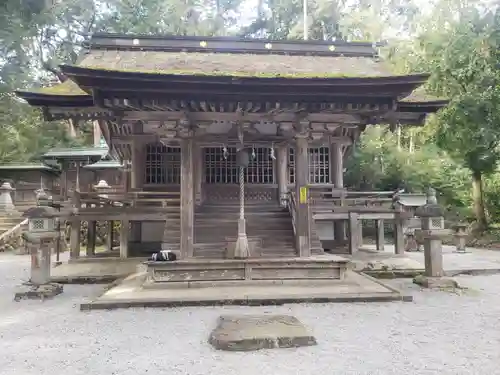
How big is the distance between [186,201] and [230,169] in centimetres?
457

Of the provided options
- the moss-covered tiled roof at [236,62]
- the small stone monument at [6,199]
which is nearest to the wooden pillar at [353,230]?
the moss-covered tiled roof at [236,62]

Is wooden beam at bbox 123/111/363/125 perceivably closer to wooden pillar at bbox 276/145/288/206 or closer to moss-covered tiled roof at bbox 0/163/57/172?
wooden pillar at bbox 276/145/288/206

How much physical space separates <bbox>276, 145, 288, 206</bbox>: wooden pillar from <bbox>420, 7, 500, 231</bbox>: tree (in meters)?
8.47

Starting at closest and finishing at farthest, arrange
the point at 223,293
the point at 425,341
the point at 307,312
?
the point at 425,341
the point at 307,312
the point at 223,293

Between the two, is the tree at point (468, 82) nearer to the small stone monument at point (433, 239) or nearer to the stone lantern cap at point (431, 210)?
the stone lantern cap at point (431, 210)

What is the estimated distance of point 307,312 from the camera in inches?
252

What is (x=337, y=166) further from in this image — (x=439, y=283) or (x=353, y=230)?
(x=439, y=283)

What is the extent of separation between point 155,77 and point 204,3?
31.3m


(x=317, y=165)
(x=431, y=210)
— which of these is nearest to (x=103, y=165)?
(x=317, y=165)

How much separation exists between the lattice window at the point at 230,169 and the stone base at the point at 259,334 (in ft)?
26.4

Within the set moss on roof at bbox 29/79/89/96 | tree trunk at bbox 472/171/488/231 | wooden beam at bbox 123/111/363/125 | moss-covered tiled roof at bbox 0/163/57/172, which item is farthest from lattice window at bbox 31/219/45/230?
tree trunk at bbox 472/171/488/231

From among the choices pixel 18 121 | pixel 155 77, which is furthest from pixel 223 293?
pixel 18 121

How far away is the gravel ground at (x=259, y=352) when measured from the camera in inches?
163

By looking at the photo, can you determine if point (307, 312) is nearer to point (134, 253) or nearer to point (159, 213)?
point (159, 213)
